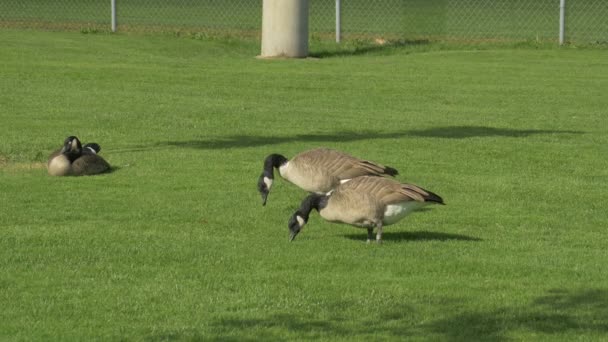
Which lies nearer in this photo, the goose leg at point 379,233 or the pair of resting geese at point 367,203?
the pair of resting geese at point 367,203

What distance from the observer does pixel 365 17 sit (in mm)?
38969

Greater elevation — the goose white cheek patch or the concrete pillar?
the concrete pillar

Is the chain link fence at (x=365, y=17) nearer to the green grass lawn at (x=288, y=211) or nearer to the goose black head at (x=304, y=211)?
the green grass lawn at (x=288, y=211)

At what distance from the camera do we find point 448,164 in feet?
49.1

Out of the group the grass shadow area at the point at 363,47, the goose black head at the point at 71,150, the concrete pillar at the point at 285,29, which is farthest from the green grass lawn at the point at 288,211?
the grass shadow area at the point at 363,47

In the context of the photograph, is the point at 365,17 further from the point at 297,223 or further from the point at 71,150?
the point at 297,223

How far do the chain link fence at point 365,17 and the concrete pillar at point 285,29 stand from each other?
3.92 meters

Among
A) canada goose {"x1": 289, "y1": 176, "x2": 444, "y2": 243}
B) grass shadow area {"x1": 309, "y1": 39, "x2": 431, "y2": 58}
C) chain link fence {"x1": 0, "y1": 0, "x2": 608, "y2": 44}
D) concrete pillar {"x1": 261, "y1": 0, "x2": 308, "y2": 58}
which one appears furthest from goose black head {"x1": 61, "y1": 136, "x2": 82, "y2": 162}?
chain link fence {"x1": 0, "y1": 0, "x2": 608, "y2": 44}

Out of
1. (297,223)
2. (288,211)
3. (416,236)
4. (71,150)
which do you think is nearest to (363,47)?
(71,150)

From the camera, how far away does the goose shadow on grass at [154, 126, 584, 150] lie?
53.7 feet

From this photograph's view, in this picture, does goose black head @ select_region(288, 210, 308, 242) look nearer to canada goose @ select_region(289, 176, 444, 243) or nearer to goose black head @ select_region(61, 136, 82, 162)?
canada goose @ select_region(289, 176, 444, 243)

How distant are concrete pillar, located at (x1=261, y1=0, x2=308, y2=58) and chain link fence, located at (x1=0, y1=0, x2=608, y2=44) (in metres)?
3.92

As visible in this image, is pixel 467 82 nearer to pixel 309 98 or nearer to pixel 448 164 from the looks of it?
pixel 309 98

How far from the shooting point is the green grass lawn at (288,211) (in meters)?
8.45
